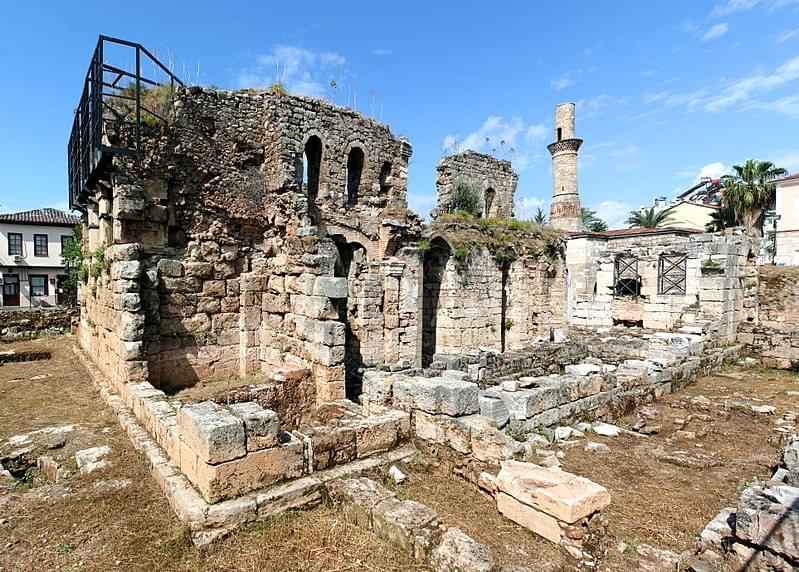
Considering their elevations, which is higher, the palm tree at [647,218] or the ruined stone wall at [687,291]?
the palm tree at [647,218]

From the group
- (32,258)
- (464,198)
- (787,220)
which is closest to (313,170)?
(464,198)

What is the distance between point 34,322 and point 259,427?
52.2 feet

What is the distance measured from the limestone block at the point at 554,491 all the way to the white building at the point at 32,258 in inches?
1486

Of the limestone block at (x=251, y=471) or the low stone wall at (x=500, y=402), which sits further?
the low stone wall at (x=500, y=402)

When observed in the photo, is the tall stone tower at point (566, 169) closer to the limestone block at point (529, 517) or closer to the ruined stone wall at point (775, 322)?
the ruined stone wall at point (775, 322)

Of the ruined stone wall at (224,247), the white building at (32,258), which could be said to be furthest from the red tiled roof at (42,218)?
the ruined stone wall at (224,247)

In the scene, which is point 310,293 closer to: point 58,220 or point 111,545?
point 111,545

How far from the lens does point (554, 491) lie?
4141 millimetres

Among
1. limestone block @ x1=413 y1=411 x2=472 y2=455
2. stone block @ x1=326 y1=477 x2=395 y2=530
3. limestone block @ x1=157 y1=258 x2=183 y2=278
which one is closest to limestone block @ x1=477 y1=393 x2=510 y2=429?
limestone block @ x1=413 y1=411 x2=472 y2=455

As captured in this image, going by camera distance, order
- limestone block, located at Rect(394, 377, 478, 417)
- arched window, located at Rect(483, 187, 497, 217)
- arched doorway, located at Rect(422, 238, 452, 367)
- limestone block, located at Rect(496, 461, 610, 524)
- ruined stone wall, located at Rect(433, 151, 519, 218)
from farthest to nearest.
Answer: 1. arched window, located at Rect(483, 187, 497, 217)
2. ruined stone wall, located at Rect(433, 151, 519, 218)
3. arched doorway, located at Rect(422, 238, 452, 367)
4. limestone block, located at Rect(394, 377, 478, 417)
5. limestone block, located at Rect(496, 461, 610, 524)

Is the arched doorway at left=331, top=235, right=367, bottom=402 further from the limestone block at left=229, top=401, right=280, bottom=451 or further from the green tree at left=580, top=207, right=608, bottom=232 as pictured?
the green tree at left=580, top=207, right=608, bottom=232

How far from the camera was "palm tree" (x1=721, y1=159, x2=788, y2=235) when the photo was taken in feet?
102

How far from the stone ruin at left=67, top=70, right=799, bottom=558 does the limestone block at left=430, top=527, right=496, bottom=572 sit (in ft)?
2.75

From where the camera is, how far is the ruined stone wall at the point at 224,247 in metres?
8.09
